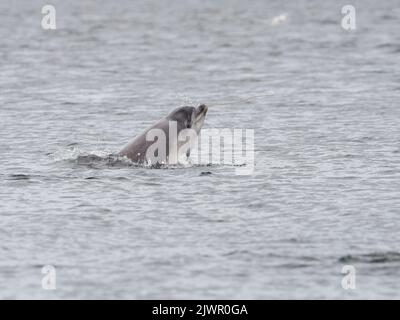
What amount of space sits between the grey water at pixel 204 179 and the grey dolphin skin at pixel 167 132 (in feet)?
1.23

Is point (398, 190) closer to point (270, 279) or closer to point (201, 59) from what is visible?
point (270, 279)

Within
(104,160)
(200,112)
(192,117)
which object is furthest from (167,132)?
(104,160)

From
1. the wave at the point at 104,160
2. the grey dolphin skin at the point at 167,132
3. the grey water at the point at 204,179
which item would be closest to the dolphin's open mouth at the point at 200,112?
the grey dolphin skin at the point at 167,132

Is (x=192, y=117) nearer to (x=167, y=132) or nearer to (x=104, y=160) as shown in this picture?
(x=167, y=132)

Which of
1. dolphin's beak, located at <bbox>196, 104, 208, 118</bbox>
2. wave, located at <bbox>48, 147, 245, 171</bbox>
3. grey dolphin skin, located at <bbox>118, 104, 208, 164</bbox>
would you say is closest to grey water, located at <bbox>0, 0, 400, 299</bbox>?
wave, located at <bbox>48, 147, 245, 171</bbox>

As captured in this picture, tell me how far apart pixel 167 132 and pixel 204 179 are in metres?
1.41

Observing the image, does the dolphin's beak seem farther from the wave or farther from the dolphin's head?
the wave

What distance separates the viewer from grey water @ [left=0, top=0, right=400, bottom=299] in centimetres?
1748

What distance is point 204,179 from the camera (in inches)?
926

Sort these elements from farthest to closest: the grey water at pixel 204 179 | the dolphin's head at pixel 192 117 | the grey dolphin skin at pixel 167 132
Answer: the dolphin's head at pixel 192 117, the grey dolphin skin at pixel 167 132, the grey water at pixel 204 179

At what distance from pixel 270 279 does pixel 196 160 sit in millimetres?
8530

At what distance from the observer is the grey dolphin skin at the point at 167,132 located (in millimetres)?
24266

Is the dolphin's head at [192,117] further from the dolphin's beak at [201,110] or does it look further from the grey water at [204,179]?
the grey water at [204,179]

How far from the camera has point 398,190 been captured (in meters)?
22.5
